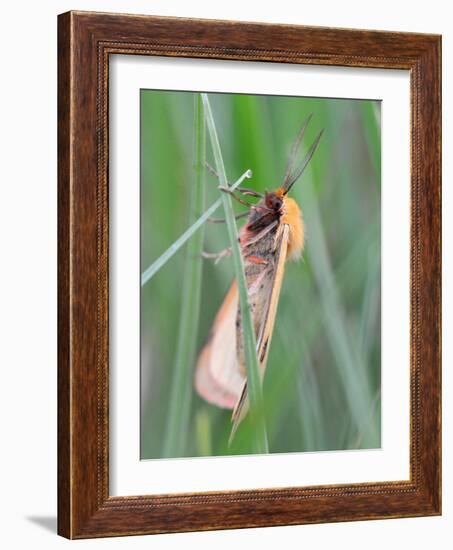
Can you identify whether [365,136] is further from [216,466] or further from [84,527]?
[84,527]

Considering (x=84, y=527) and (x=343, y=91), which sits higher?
A: (x=343, y=91)

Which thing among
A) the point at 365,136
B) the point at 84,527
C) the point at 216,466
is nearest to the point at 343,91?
the point at 365,136

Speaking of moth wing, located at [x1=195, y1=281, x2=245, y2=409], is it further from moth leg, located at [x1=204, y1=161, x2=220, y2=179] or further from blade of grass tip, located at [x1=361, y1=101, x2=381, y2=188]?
blade of grass tip, located at [x1=361, y1=101, x2=381, y2=188]

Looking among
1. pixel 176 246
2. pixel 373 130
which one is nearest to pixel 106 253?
pixel 176 246

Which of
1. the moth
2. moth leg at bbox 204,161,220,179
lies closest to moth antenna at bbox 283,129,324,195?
the moth

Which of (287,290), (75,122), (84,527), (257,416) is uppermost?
(75,122)

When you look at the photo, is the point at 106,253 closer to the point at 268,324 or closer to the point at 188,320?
the point at 188,320
